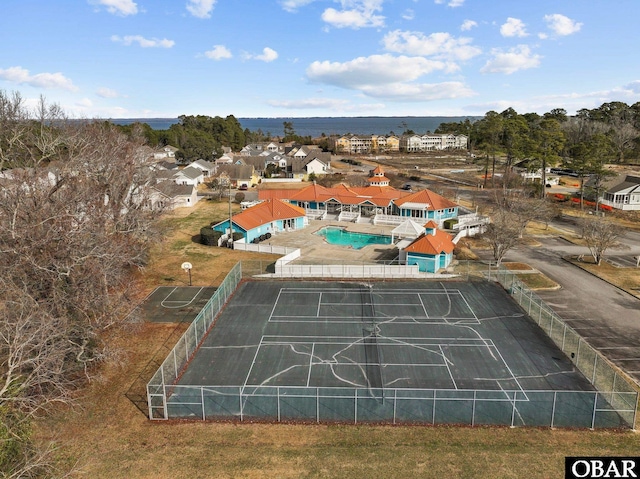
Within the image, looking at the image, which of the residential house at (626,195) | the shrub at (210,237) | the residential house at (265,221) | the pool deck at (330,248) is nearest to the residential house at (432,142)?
the residential house at (626,195)

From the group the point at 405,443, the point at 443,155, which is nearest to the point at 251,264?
the point at 405,443

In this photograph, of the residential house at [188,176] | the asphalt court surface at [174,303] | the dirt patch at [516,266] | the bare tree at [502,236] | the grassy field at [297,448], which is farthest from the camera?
the residential house at [188,176]

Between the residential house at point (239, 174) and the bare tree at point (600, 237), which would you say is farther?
the residential house at point (239, 174)

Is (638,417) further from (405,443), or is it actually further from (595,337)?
(405,443)

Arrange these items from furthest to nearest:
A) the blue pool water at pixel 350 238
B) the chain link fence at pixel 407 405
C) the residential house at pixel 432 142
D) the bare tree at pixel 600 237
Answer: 1. the residential house at pixel 432 142
2. the blue pool water at pixel 350 238
3. the bare tree at pixel 600 237
4. the chain link fence at pixel 407 405

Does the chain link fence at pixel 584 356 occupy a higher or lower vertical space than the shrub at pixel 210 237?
lower

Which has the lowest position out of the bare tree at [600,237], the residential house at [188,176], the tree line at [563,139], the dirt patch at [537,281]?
the dirt patch at [537,281]

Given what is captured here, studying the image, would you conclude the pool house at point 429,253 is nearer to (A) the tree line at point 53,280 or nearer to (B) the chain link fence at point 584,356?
(B) the chain link fence at point 584,356
